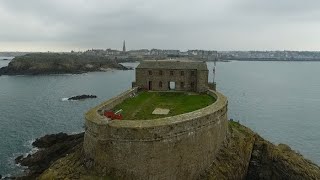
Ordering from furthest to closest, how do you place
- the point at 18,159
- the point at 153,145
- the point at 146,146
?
1. the point at 18,159
2. the point at 153,145
3. the point at 146,146

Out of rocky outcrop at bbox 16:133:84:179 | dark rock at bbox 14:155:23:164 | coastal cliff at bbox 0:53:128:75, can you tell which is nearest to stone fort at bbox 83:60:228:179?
rocky outcrop at bbox 16:133:84:179

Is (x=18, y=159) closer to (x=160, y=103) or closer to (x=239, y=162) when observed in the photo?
(x=160, y=103)

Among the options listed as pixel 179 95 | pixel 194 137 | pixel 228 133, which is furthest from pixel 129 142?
pixel 179 95

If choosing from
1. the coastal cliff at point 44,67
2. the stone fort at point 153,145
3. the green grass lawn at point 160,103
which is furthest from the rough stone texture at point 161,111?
the coastal cliff at point 44,67

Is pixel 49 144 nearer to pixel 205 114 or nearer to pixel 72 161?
pixel 72 161

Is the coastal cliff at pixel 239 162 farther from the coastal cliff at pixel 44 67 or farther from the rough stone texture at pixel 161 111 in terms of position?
the coastal cliff at pixel 44 67

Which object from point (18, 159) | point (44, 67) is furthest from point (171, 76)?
point (44, 67)
